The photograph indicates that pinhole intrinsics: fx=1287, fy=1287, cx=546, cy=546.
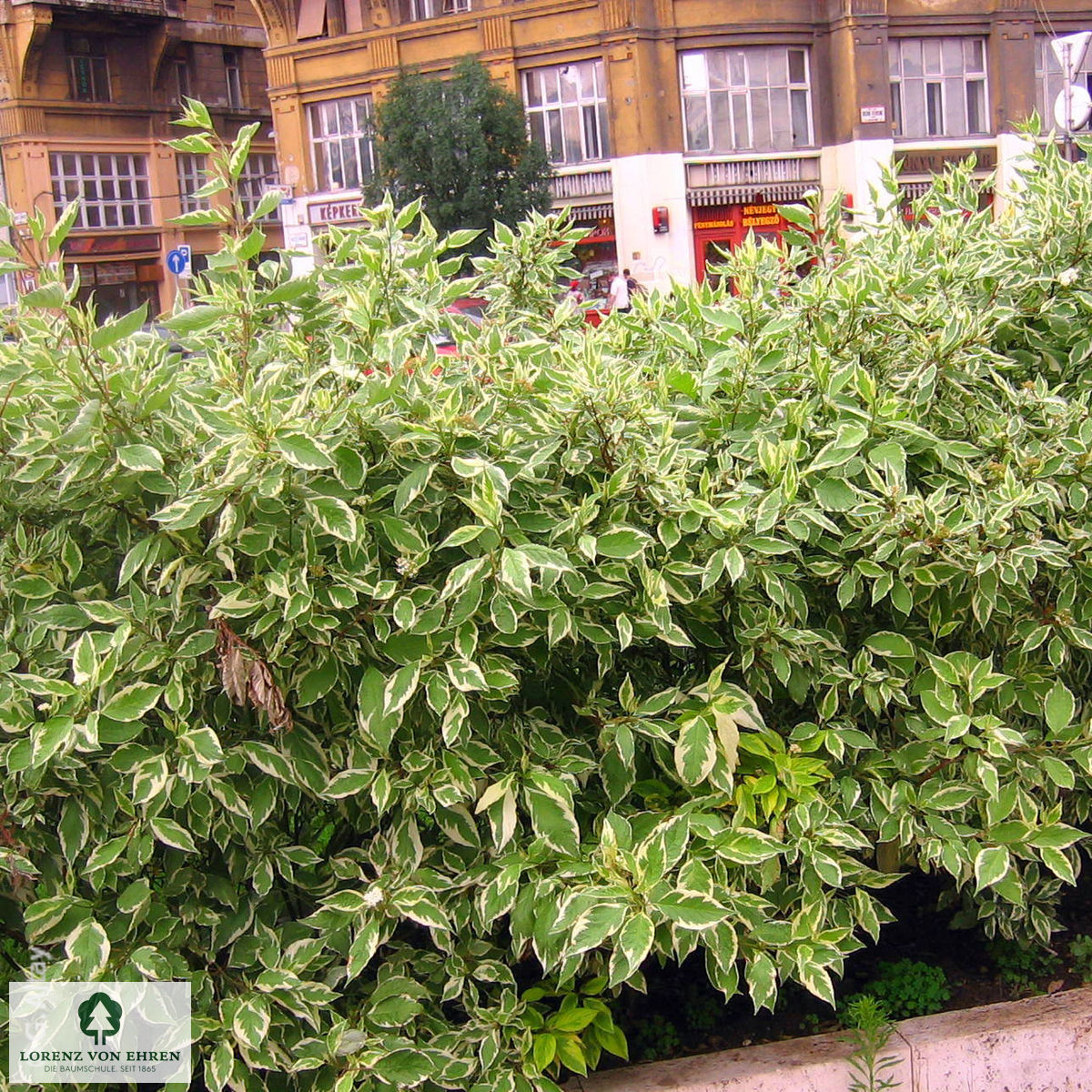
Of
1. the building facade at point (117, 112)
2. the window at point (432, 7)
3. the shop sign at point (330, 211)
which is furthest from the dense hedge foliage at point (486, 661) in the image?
the building facade at point (117, 112)

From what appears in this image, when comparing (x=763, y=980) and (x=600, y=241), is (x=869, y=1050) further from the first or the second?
(x=600, y=241)

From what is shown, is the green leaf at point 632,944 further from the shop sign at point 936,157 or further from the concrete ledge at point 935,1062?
the shop sign at point 936,157

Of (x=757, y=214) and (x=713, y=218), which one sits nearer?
(x=757, y=214)

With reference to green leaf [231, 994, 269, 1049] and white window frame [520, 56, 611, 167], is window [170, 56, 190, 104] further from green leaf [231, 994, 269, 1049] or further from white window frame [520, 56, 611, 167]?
green leaf [231, 994, 269, 1049]

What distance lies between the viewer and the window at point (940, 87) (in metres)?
32.1

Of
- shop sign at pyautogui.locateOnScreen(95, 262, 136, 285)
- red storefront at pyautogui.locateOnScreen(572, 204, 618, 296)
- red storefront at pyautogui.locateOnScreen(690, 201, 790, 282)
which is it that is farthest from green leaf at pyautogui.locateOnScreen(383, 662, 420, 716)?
shop sign at pyautogui.locateOnScreen(95, 262, 136, 285)

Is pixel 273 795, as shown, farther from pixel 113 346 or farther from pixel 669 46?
pixel 669 46

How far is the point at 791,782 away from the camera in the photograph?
8.18 feet

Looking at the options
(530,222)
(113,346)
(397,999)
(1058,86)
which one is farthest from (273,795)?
(1058,86)

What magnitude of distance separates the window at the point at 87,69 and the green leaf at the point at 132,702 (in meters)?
44.2

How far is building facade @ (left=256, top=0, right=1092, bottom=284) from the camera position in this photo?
30781mm

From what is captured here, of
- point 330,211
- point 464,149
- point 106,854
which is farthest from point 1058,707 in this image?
point 330,211

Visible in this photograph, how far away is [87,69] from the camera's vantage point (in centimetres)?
4212

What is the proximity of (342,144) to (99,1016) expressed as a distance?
35.3m
